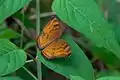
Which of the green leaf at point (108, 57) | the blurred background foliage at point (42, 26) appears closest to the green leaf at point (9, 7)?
the blurred background foliage at point (42, 26)

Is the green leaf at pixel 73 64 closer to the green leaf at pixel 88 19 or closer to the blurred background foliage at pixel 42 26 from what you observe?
the green leaf at pixel 88 19

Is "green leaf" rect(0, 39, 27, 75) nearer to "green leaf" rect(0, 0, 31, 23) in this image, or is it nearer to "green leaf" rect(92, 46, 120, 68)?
"green leaf" rect(0, 0, 31, 23)

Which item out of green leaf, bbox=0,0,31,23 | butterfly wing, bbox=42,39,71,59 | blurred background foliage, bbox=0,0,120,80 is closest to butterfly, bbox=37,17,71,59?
butterfly wing, bbox=42,39,71,59

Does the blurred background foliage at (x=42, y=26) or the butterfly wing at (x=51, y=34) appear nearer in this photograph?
the butterfly wing at (x=51, y=34)

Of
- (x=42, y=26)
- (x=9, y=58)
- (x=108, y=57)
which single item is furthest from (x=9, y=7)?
(x=42, y=26)

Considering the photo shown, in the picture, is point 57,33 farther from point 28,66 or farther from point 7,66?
point 28,66

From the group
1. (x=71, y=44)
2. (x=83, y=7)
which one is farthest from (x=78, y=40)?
(x=83, y=7)

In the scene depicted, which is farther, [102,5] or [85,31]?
[102,5]
